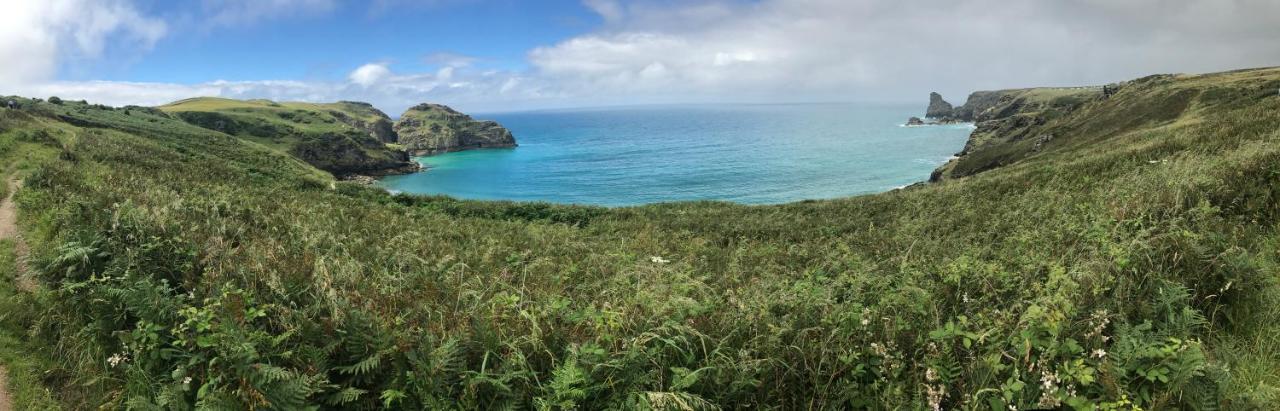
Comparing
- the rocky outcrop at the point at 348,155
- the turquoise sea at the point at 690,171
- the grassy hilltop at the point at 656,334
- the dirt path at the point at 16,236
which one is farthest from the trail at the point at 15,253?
the rocky outcrop at the point at 348,155

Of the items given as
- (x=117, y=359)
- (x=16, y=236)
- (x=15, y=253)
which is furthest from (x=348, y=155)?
(x=117, y=359)

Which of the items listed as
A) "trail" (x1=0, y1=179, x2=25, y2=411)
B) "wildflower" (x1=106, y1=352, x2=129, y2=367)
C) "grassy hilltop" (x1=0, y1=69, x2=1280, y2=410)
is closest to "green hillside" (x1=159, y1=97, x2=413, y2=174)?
"trail" (x1=0, y1=179, x2=25, y2=411)

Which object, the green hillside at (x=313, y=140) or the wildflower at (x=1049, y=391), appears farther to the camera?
the green hillside at (x=313, y=140)

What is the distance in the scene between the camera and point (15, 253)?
31.0 ft

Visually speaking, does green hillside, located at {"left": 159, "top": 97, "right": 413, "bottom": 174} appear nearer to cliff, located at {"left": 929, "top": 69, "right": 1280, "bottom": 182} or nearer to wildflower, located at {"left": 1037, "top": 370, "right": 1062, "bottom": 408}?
cliff, located at {"left": 929, "top": 69, "right": 1280, "bottom": 182}

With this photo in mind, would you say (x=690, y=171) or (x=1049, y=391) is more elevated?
(x=1049, y=391)

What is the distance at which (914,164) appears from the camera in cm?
12119

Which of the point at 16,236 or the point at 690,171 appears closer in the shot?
the point at 16,236

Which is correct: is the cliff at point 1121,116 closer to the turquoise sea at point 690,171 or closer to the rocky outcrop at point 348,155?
the turquoise sea at point 690,171

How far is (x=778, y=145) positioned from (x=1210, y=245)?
180245 millimetres

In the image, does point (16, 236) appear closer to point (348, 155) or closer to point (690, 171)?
point (690, 171)

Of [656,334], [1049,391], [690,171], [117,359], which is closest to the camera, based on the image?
[1049,391]

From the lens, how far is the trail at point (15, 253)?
5.37 metres

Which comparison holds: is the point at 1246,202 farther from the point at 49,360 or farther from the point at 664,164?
the point at 664,164
